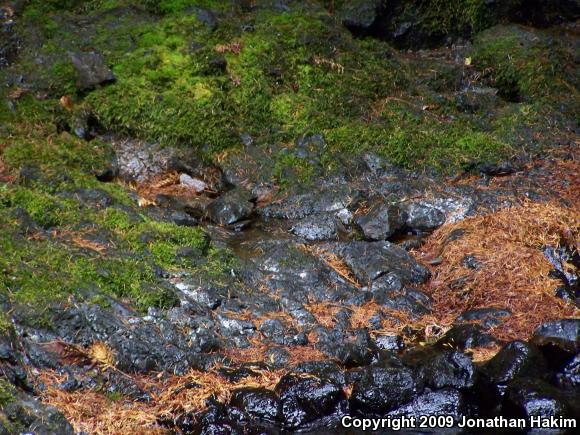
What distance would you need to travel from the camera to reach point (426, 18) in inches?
436

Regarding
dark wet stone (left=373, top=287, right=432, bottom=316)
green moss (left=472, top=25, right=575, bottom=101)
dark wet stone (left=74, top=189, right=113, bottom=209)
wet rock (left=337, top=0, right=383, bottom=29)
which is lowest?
dark wet stone (left=373, top=287, right=432, bottom=316)

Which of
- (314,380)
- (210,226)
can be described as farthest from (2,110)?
(314,380)

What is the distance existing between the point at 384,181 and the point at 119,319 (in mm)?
4087

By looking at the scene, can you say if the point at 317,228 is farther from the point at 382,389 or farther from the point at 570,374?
the point at 570,374

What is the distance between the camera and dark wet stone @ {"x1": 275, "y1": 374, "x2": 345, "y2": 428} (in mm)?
4832

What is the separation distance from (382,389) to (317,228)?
2.91m

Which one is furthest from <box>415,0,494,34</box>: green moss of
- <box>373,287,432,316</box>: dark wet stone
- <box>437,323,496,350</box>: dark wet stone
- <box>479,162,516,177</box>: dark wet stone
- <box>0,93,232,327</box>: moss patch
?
<box>437,323,496,350</box>: dark wet stone

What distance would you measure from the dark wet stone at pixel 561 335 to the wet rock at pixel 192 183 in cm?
441

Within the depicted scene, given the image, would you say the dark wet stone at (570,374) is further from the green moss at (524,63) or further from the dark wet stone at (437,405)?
the green moss at (524,63)

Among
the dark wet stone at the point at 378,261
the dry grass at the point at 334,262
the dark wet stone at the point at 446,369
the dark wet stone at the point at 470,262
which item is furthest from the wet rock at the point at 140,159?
the dark wet stone at the point at 446,369

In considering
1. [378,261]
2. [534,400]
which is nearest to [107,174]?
[378,261]

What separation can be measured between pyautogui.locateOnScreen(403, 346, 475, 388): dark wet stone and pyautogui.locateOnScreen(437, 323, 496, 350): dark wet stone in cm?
40

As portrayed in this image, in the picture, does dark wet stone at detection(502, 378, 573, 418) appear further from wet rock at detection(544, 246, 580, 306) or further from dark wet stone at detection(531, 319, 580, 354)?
wet rock at detection(544, 246, 580, 306)

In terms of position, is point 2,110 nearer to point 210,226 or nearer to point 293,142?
point 210,226
